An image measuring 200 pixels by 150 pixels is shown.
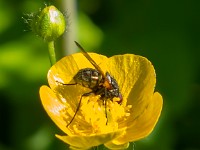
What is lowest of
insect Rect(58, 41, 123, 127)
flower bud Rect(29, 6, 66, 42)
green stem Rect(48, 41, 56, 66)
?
insect Rect(58, 41, 123, 127)

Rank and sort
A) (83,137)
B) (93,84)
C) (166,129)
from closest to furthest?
(83,137)
(93,84)
(166,129)

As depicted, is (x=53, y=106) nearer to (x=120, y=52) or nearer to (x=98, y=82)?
(x=98, y=82)

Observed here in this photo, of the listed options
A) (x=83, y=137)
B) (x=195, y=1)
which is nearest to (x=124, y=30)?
(x=195, y=1)

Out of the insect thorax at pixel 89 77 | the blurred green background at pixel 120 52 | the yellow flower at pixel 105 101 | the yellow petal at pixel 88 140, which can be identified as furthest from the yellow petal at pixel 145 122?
the blurred green background at pixel 120 52

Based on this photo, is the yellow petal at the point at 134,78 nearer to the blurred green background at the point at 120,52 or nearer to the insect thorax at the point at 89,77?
the insect thorax at the point at 89,77

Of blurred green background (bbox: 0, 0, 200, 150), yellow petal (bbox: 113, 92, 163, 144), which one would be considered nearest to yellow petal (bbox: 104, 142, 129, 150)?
yellow petal (bbox: 113, 92, 163, 144)

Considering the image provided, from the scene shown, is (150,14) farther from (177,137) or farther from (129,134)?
(129,134)

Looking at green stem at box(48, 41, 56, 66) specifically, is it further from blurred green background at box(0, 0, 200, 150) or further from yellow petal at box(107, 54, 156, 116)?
blurred green background at box(0, 0, 200, 150)
